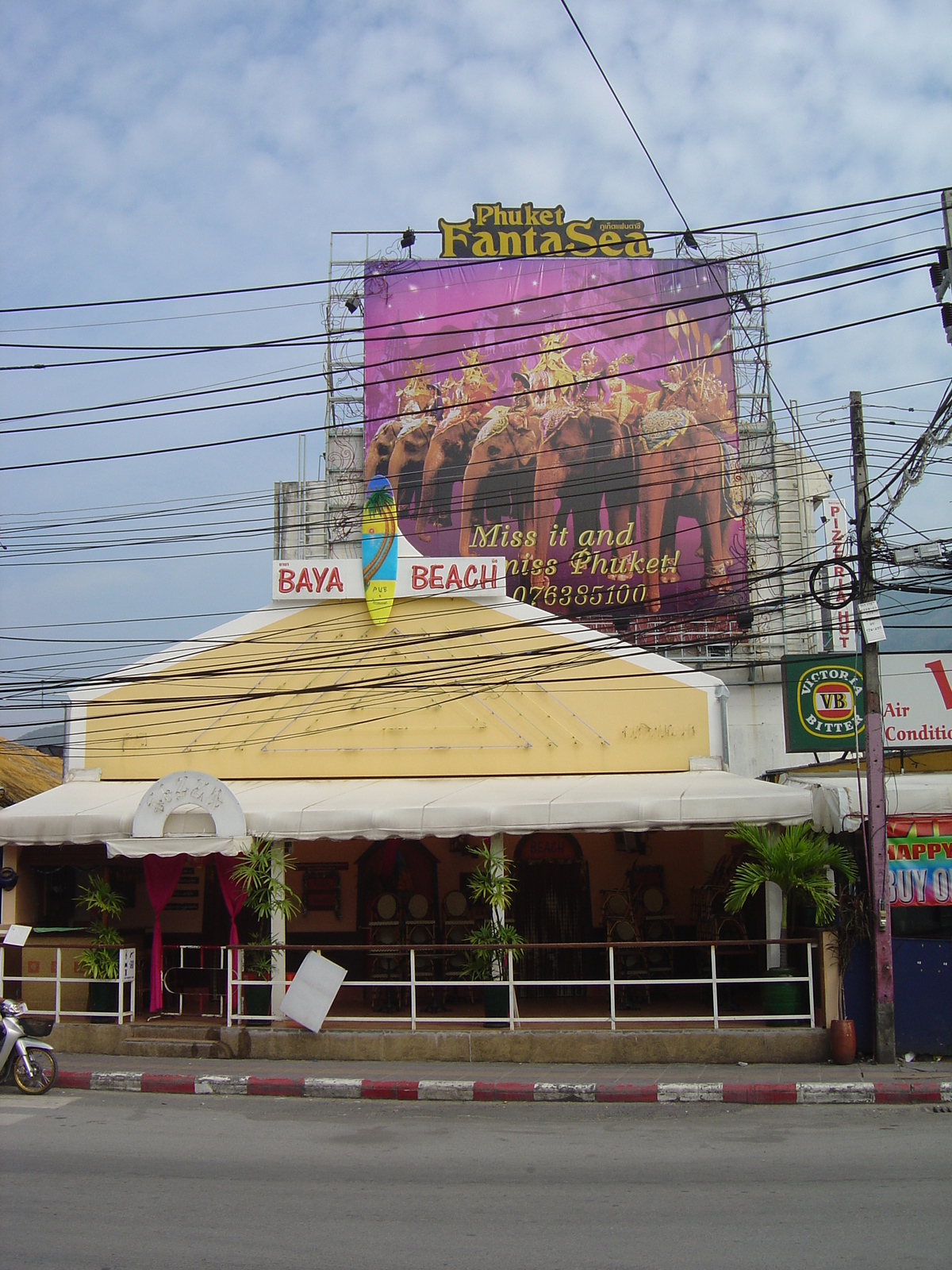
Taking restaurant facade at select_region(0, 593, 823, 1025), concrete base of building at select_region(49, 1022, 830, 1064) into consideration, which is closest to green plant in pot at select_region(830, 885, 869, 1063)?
concrete base of building at select_region(49, 1022, 830, 1064)

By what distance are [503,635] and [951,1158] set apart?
10133 mm

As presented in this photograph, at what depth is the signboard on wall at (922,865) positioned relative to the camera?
13.1 m

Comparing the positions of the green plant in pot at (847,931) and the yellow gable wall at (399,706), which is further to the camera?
the yellow gable wall at (399,706)

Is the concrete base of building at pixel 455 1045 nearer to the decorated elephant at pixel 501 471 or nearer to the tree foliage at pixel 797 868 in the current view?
the tree foliage at pixel 797 868

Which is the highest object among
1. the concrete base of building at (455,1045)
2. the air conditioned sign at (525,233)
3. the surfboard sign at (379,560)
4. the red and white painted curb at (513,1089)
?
the air conditioned sign at (525,233)

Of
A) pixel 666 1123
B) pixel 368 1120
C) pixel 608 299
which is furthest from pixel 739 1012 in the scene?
pixel 608 299

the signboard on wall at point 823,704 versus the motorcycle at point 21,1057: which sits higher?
the signboard on wall at point 823,704

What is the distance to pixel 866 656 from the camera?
1291 cm

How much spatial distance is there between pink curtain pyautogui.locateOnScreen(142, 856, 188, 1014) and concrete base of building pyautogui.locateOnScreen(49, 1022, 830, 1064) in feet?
2.26

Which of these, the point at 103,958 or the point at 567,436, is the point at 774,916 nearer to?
the point at 103,958

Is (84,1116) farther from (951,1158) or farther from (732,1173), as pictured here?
(951,1158)

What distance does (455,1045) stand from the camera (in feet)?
43.9

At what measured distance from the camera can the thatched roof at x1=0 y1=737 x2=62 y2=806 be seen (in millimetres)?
22125

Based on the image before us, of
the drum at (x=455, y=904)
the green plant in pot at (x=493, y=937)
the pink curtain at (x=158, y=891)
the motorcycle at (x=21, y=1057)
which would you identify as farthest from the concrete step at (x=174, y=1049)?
the drum at (x=455, y=904)
